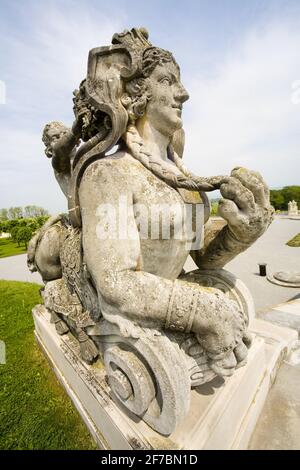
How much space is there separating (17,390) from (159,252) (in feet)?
8.54

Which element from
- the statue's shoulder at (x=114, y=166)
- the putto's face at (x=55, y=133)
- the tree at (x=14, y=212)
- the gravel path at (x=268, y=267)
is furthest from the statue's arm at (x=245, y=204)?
the tree at (x=14, y=212)

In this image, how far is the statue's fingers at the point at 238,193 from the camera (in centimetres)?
183

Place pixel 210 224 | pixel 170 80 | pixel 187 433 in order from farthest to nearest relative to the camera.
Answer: pixel 210 224, pixel 170 80, pixel 187 433

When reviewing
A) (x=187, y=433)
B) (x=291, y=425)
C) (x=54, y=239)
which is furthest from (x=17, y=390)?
(x=291, y=425)

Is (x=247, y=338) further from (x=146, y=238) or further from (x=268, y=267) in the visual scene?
(x=268, y=267)

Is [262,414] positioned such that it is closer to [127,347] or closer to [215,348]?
[215,348]

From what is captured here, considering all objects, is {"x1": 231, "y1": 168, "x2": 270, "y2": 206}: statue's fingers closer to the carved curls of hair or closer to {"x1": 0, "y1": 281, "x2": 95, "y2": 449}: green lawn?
the carved curls of hair

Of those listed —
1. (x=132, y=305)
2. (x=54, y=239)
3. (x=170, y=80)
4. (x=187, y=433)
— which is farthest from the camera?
(x=54, y=239)

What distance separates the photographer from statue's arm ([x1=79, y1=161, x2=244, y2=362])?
1.65m

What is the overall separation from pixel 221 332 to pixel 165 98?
6.08 feet

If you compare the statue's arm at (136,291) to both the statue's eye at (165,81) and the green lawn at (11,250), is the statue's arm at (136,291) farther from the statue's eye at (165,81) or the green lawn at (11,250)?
the green lawn at (11,250)

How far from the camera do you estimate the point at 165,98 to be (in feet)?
7.01

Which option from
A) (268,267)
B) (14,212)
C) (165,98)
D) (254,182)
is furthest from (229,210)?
(14,212)

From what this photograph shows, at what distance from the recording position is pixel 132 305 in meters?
1.65
